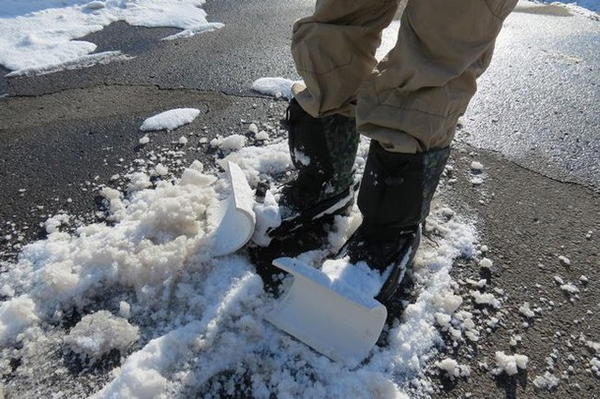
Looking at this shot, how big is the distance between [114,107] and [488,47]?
183 centimetres

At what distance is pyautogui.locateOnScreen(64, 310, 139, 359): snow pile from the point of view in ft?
4.34

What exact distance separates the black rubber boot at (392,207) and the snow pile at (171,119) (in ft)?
3.80

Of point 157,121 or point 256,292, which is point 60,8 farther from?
point 256,292

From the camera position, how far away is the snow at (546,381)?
132cm

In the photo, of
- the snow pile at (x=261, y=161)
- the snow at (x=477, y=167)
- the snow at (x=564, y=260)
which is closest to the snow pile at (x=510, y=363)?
the snow at (x=564, y=260)

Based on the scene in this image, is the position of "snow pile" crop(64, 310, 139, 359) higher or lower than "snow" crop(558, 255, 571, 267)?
lower

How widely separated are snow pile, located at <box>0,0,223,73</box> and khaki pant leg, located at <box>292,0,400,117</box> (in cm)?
191

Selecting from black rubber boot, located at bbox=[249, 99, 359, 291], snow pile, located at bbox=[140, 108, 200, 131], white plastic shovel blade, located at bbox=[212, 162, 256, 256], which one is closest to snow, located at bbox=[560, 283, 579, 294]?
black rubber boot, located at bbox=[249, 99, 359, 291]

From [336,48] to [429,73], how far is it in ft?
1.07

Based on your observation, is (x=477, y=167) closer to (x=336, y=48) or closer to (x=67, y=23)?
(x=336, y=48)

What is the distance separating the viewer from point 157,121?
228cm

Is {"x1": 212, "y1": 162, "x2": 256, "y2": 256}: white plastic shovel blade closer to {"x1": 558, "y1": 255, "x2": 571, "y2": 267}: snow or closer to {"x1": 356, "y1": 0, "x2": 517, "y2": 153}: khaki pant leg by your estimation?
{"x1": 356, "y1": 0, "x2": 517, "y2": 153}: khaki pant leg

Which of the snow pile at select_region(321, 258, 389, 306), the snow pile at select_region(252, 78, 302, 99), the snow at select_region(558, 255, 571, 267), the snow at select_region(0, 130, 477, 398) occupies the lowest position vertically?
the snow at select_region(0, 130, 477, 398)

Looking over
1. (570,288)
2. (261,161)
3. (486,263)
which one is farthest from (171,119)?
(570,288)
